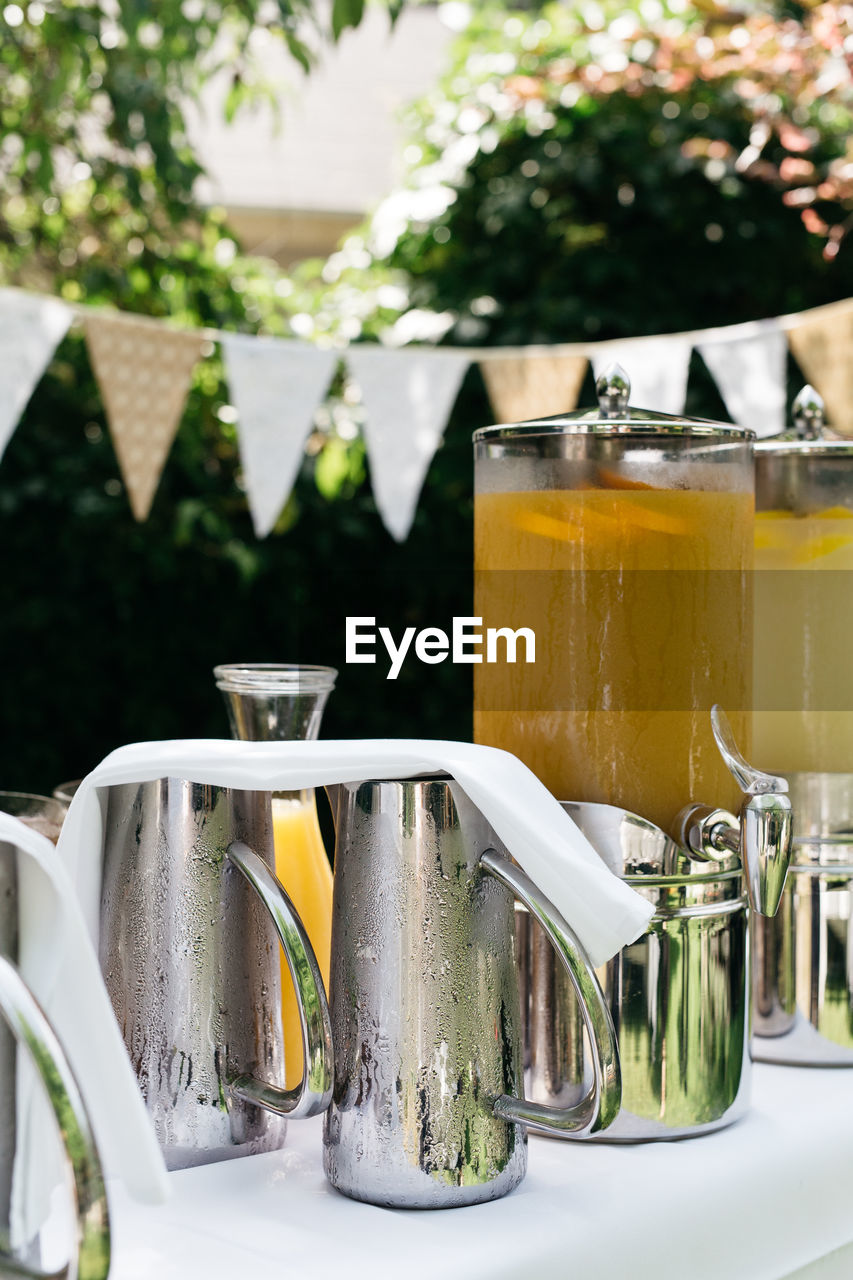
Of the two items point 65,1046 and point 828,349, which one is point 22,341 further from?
point 65,1046

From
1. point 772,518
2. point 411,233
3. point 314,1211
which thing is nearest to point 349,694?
point 411,233

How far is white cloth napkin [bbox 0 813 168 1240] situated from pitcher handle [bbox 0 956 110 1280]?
A: 0.05 metres

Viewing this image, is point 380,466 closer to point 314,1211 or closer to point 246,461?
point 246,461

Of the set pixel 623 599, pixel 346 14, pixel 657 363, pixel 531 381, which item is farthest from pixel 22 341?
pixel 623 599

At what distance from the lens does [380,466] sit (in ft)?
8.29

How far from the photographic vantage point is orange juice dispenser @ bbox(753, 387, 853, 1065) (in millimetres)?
840

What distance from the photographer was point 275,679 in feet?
2.33

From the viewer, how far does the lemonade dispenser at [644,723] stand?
0.70 m

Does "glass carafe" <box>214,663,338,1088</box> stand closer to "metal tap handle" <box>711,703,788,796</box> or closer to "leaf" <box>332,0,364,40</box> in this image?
"metal tap handle" <box>711,703,788,796</box>

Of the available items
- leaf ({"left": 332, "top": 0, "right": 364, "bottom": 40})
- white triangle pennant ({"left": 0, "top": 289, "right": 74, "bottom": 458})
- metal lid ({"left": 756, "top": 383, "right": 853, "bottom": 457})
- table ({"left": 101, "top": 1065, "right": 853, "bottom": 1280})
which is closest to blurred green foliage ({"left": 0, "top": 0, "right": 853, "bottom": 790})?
white triangle pennant ({"left": 0, "top": 289, "right": 74, "bottom": 458})

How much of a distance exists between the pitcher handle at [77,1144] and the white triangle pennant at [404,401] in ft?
6.70

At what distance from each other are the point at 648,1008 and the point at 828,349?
1870mm

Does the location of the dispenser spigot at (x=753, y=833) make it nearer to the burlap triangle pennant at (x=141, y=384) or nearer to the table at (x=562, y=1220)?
the table at (x=562, y=1220)

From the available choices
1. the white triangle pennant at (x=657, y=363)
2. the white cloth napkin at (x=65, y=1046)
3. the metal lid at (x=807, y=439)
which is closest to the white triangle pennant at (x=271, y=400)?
the white triangle pennant at (x=657, y=363)
